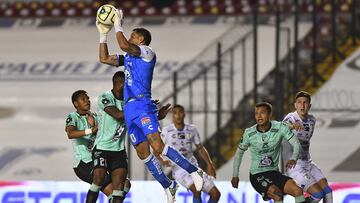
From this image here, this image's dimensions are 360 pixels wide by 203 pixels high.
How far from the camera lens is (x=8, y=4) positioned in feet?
91.6

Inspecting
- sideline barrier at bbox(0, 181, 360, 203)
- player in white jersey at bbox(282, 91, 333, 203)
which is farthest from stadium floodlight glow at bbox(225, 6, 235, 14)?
player in white jersey at bbox(282, 91, 333, 203)

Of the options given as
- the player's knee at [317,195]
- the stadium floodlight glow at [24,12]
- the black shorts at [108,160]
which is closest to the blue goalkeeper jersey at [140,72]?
the black shorts at [108,160]

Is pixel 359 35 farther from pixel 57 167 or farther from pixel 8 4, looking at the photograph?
pixel 8 4

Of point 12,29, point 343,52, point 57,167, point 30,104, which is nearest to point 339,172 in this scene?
point 343,52

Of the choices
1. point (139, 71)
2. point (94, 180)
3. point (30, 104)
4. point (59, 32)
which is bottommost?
point (94, 180)

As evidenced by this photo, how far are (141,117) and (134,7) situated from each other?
1456 centimetres

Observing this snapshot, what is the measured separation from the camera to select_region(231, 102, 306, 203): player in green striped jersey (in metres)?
14.0

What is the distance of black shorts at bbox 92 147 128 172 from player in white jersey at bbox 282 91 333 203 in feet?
7.30

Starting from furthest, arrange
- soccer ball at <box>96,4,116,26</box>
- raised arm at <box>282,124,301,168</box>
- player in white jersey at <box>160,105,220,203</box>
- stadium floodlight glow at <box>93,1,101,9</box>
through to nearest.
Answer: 1. stadium floodlight glow at <box>93,1,101,9</box>
2. player in white jersey at <box>160,105,220,203</box>
3. raised arm at <box>282,124,301,168</box>
4. soccer ball at <box>96,4,116,26</box>

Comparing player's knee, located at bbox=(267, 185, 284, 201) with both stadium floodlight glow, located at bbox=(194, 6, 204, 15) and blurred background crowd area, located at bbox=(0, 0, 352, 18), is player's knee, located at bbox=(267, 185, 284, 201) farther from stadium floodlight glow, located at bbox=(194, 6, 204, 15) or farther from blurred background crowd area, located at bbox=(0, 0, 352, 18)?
stadium floodlight glow, located at bbox=(194, 6, 204, 15)

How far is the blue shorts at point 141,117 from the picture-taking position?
12.8m

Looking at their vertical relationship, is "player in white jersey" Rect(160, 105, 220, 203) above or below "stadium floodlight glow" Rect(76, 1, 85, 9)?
below

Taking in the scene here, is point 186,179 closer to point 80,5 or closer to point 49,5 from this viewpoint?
point 80,5

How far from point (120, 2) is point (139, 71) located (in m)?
14.7
